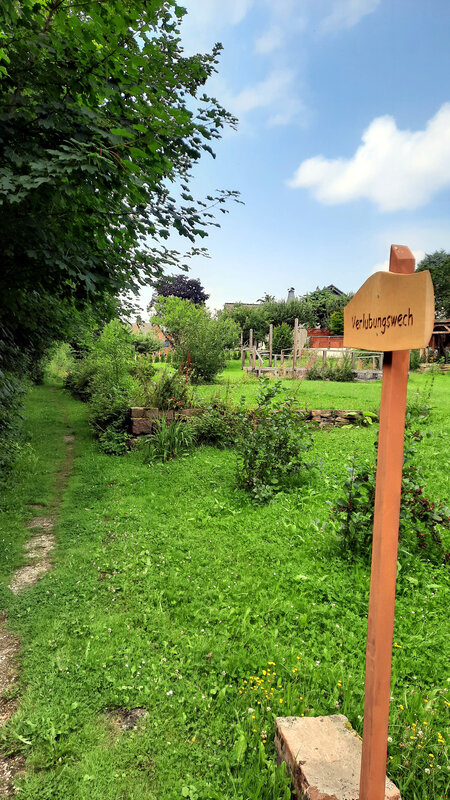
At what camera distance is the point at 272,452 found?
562 cm

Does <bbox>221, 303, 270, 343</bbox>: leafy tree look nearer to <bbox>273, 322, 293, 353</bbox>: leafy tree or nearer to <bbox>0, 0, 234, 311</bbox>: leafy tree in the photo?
<bbox>273, 322, 293, 353</bbox>: leafy tree

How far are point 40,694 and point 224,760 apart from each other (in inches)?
48.4

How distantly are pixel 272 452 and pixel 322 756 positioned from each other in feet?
12.7

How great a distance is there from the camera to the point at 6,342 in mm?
5207

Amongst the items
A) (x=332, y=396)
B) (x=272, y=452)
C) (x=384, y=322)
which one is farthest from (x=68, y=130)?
(x=332, y=396)

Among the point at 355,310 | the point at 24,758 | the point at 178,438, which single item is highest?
the point at 355,310

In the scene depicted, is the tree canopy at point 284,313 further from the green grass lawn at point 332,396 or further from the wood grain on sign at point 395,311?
the wood grain on sign at point 395,311

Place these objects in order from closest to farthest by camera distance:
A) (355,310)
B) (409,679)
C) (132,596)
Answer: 1. (355,310)
2. (409,679)
3. (132,596)

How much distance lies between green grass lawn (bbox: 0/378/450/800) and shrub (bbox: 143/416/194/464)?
2112mm

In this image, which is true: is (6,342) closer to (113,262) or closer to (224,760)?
(113,262)

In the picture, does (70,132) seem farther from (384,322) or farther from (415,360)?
(415,360)

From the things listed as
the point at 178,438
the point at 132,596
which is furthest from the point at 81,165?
the point at 178,438

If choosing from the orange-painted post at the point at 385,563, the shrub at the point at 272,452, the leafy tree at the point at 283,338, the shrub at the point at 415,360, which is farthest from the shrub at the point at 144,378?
the leafy tree at the point at 283,338

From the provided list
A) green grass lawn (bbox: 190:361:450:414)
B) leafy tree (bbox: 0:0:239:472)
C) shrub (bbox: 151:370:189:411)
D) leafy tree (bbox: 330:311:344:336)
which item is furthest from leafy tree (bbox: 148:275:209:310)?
leafy tree (bbox: 0:0:239:472)
